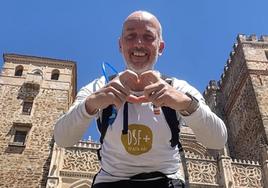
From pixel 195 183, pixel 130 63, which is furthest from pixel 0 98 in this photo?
pixel 130 63

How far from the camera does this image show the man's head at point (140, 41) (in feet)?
7.66

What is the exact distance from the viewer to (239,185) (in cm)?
1609

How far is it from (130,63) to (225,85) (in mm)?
27225

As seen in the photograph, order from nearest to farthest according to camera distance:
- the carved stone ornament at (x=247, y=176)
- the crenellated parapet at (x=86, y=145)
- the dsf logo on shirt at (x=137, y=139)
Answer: the dsf logo on shirt at (x=137, y=139), the crenellated parapet at (x=86, y=145), the carved stone ornament at (x=247, y=176)

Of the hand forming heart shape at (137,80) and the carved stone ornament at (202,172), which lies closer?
the hand forming heart shape at (137,80)

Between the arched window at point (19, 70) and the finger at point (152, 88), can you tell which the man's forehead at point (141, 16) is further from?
the arched window at point (19, 70)

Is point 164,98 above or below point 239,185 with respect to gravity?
below

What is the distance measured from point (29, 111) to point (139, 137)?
1906 centimetres

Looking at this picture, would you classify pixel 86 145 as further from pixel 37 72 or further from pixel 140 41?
pixel 140 41

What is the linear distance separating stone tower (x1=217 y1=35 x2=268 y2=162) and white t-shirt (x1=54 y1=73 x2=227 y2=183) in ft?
62.8

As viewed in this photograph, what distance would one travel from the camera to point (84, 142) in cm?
1644

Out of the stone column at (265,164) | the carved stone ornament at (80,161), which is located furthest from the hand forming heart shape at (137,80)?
the stone column at (265,164)

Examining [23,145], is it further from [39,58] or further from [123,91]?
[123,91]

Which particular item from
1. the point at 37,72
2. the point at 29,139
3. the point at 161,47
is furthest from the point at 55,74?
the point at 161,47
